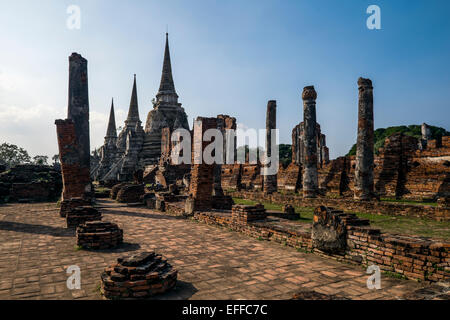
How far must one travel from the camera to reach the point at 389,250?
12.6 feet

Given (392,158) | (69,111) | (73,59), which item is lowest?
(392,158)

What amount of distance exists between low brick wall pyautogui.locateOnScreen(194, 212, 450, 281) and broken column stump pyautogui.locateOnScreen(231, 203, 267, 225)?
79 centimetres

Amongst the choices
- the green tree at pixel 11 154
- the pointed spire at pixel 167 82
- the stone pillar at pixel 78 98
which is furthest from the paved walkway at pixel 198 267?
the green tree at pixel 11 154

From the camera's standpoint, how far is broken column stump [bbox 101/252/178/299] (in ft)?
9.73

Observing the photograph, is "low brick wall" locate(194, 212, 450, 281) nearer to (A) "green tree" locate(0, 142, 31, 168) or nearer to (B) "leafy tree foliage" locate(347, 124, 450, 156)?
(B) "leafy tree foliage" locate(347, 124, 450, 156)

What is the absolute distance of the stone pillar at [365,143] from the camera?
11.0 m

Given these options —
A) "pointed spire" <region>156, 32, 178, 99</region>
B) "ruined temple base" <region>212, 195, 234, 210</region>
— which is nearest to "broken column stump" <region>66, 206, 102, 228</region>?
"ruined temple base" <region>212, 195, 234, 210</region>

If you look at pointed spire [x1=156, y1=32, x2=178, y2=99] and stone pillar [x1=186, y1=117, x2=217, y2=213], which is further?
pointed spire [x1=156, y1=32, x2=178, y2=99]

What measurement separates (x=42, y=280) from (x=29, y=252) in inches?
61.7

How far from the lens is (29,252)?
4.68 meters

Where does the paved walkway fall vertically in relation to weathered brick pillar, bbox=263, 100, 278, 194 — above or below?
below

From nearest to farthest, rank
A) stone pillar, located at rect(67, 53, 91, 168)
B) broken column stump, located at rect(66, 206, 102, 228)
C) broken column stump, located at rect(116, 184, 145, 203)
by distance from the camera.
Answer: broken column stump, located at rect(66, 206, 102, 228) → stone pillar, located at rect(67, 53, 91, 168) → broken column stump, located at rect(116, 184, 145, 203)

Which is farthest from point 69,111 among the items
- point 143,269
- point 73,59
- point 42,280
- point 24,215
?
point 143,269
